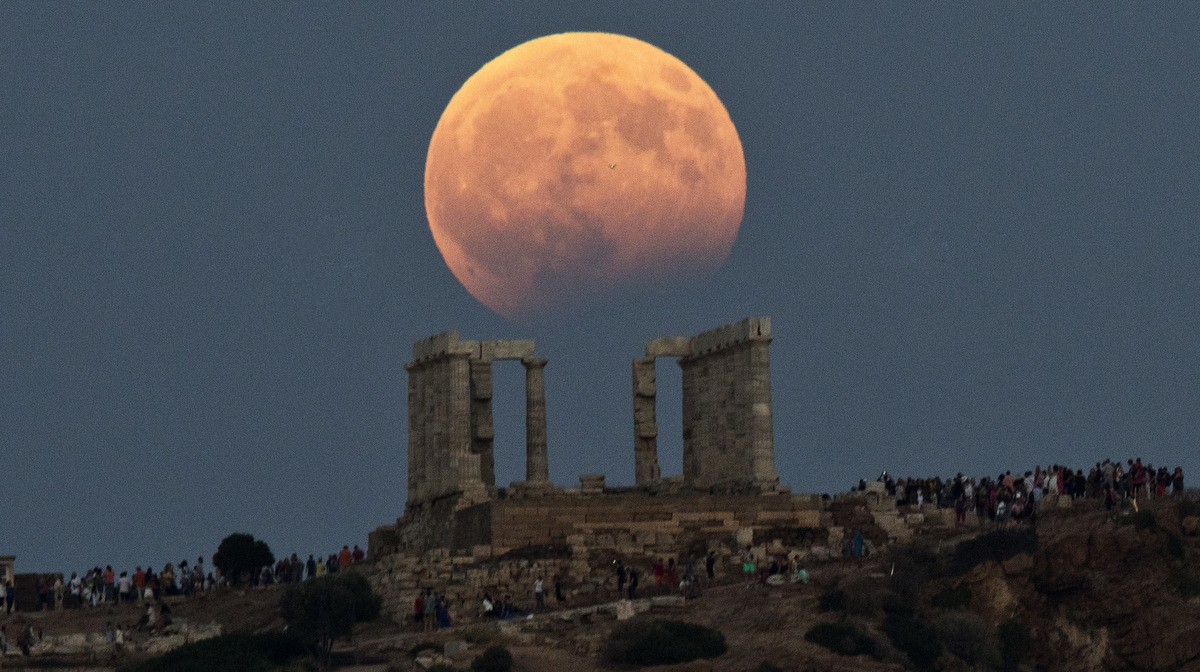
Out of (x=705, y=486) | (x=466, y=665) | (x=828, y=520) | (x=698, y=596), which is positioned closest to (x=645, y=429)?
(x=705, y=486)

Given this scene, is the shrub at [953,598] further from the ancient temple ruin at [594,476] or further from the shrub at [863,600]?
the ancient temple ruin at [594,476]

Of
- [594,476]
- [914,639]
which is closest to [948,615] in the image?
[914,639]

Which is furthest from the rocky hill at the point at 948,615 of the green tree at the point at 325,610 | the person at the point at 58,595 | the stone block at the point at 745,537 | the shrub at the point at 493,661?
the person at the point at 58,595

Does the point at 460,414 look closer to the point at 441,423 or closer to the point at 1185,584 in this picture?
the point at 441,423

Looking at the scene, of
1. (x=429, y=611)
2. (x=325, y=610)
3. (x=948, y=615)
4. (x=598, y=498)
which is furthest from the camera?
(x=598, y=498)

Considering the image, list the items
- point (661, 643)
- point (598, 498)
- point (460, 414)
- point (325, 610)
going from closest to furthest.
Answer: point (661, 643)
point (325, 610)
point (598, 498)
point (460, 414)

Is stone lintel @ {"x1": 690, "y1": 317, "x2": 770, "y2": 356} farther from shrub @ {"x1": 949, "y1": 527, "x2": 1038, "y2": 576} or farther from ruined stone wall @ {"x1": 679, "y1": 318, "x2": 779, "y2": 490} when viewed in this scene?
shrub @ {"x1": 949, "y1": 527, "x2": 1038, "y2": 576}

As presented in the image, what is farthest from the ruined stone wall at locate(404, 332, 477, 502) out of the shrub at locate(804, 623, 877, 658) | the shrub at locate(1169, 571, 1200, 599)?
the shrub at locate(1169, 571, 1200, 599)
